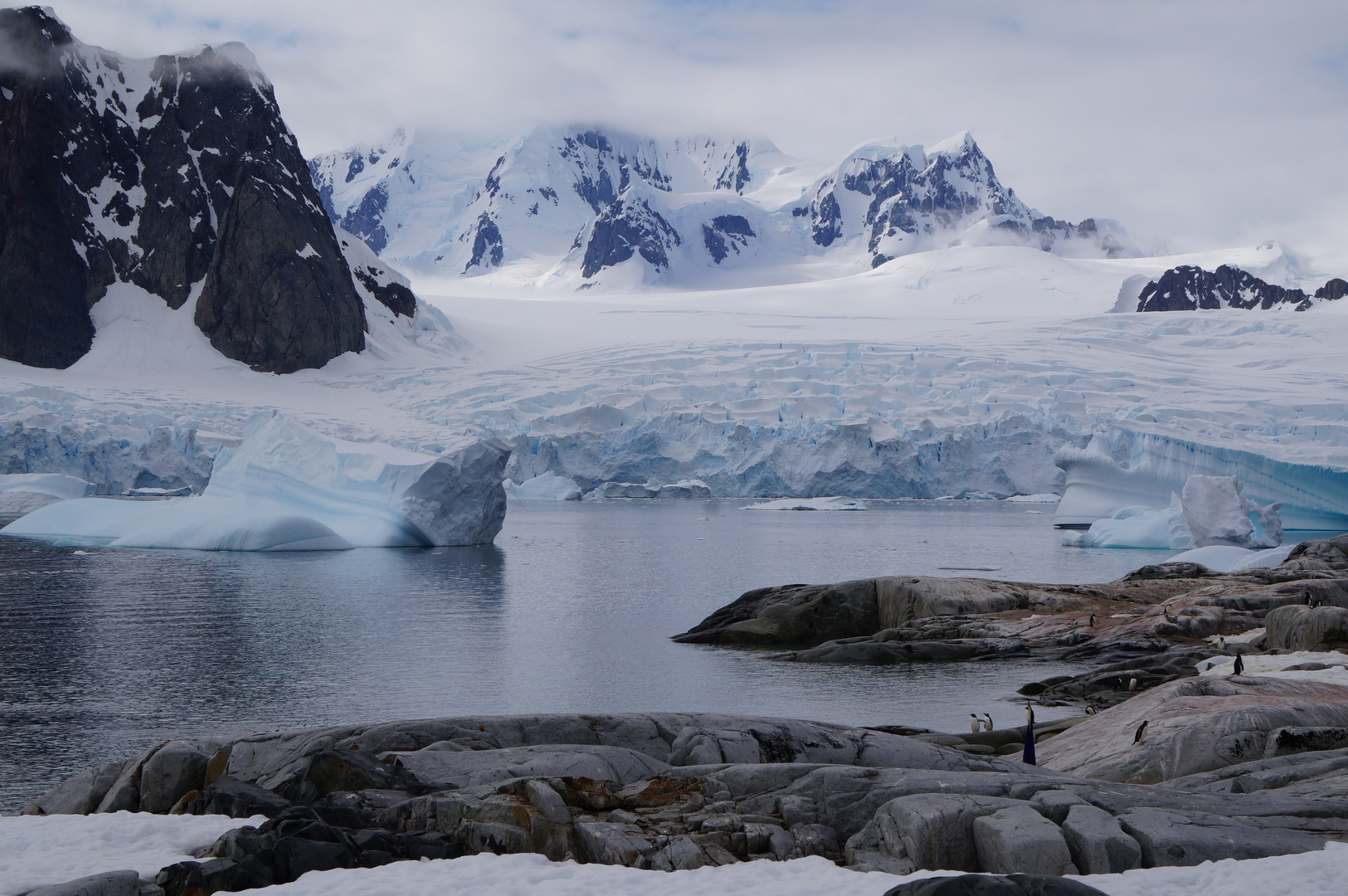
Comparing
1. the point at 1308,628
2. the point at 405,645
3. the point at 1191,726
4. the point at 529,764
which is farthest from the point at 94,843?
the point at 1308,628

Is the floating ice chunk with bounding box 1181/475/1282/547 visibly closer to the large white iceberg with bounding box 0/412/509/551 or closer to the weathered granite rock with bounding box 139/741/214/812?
the large white iceberg with bounding box 0/412/509/551

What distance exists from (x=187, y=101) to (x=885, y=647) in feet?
210

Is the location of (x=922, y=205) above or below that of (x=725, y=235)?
above

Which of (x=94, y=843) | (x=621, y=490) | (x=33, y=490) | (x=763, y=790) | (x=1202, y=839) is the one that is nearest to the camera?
(x=1202, y=839)

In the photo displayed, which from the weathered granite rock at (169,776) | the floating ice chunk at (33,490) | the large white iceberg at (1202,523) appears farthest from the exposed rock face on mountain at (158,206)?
the weathered granite rock at (169,776)

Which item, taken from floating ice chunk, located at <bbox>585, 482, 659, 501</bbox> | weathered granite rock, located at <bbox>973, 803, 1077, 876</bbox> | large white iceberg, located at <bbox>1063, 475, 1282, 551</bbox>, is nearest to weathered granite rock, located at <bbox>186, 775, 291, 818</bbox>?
weathered granite rock, located at <bbox>973, 803, 1077, 876</bbox>

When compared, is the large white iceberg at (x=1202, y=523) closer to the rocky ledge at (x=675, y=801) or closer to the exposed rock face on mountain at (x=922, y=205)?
the rocky ledge at (x=675, y=801)

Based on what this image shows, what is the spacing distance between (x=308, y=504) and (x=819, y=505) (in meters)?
21.1

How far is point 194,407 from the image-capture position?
43656mm

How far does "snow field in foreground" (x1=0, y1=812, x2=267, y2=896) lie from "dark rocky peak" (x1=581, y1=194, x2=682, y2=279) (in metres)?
116

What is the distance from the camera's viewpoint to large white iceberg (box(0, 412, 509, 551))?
2431 cm

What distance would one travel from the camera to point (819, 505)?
4153 centimetres

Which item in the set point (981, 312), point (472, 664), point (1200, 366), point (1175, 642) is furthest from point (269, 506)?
point (981, 312)

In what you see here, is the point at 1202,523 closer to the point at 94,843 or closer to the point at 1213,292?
the point at 94,843
